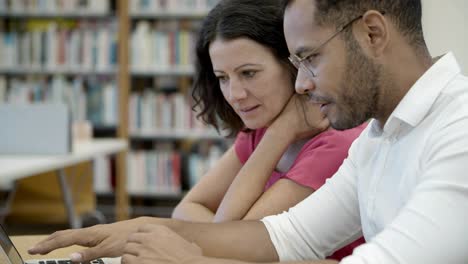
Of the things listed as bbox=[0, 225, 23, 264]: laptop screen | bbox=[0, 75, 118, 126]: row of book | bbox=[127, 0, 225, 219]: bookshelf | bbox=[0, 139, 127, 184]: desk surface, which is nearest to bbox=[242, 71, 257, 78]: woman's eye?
bbox=[0, 225, 23, 264]: laptop screen

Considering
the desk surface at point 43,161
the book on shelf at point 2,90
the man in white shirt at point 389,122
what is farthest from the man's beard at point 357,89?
the book on shelf at point 2,90

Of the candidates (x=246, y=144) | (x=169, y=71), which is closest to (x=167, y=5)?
(x=169, y=71)

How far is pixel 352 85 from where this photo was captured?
111 centimetres

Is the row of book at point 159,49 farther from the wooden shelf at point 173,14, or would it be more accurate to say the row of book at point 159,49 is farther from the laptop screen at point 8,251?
the laptop screen at point 8,251

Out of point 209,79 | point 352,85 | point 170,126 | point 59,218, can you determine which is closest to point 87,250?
point 352,85

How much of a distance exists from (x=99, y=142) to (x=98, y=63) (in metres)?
1.01

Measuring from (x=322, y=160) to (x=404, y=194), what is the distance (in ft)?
1.65

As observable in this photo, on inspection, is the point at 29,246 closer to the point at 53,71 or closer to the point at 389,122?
the point at 389,122

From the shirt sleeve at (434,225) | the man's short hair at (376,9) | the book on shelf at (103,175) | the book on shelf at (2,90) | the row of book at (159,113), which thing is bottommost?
the book on shelf at (103,175)

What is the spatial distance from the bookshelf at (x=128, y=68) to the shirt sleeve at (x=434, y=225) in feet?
13.6

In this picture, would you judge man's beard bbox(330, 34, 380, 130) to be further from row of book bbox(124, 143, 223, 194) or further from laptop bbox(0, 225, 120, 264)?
row of book bbox(124, 143, 223, 194)

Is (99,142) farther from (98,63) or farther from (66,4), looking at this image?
(66,4)

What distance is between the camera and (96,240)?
138 cm

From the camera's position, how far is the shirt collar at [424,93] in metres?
1.07
